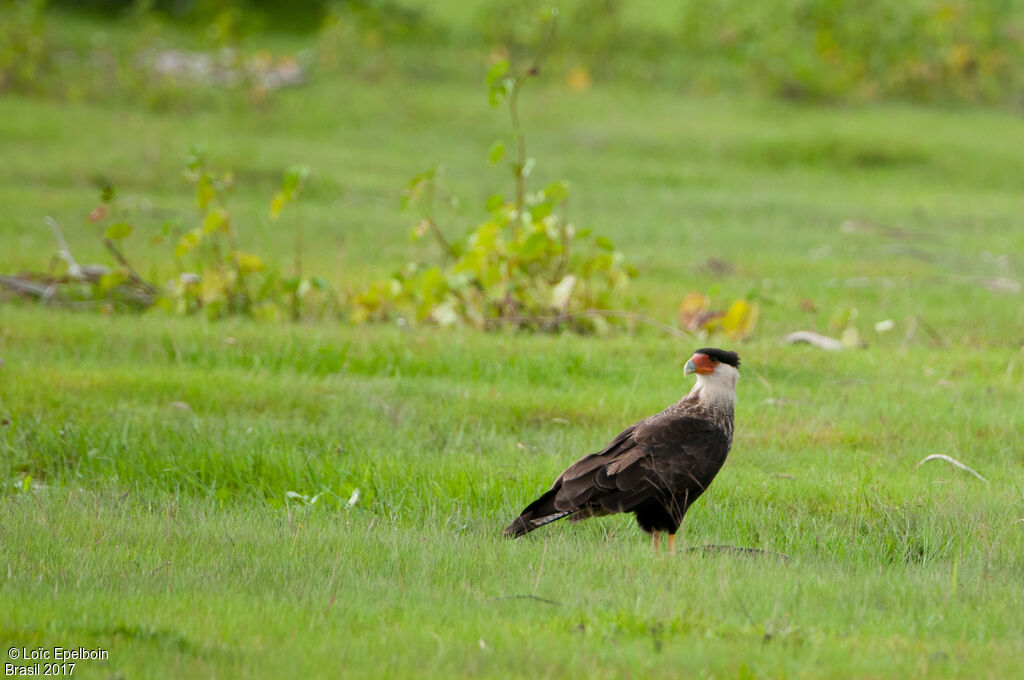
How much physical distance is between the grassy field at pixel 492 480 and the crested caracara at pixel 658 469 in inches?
6.7

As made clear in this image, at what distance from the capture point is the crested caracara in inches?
183

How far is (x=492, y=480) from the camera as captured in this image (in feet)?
18.1

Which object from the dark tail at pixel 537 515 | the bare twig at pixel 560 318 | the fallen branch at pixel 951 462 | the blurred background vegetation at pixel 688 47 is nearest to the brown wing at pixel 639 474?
the dark tail at pixel 537 515

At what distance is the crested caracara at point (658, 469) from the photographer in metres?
4.64

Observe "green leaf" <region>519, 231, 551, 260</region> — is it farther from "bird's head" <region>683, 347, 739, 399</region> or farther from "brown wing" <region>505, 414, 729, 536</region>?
"brown wing" <region>505, 414, 729, 536</region>

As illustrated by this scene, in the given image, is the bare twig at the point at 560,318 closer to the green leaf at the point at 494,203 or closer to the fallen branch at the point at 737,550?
the green leaf at the point at 494,203

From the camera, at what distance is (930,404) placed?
6.73 meters

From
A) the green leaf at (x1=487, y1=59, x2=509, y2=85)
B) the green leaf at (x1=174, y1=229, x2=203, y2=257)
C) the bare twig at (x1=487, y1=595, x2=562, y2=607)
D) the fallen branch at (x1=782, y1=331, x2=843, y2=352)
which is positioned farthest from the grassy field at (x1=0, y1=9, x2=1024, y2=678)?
the green leaf at (x1=487, y1=59, x2=509, y2=85)

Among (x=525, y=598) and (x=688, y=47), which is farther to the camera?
A: (x=688, y=47)

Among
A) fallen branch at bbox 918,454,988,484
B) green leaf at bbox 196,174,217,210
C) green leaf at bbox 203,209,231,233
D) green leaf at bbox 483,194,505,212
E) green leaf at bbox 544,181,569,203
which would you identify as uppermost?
green leaf at bbox 544,181,569,203

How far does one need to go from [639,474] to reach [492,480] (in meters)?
1.05

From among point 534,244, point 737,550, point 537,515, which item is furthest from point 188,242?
point 737,550

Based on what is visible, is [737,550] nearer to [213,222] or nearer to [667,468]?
[667,468]

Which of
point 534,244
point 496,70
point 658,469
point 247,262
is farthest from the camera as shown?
point 247,262
